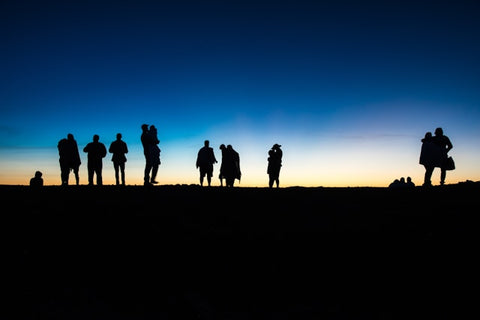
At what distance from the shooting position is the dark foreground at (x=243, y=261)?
6105 millimetres

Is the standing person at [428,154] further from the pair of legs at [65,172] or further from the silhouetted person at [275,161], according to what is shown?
the pair of legs at [65,172]

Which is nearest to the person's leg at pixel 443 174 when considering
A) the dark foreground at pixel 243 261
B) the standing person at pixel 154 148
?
the dark foreground at pixel 243 261

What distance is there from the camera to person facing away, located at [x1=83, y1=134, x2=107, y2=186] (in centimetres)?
1459

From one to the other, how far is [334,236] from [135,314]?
A: 437 centimetres

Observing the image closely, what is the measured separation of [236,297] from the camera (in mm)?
6438

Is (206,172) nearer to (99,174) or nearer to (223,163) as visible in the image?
(223,163)

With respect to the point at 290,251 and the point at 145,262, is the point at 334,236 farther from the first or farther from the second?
the point at 145,262

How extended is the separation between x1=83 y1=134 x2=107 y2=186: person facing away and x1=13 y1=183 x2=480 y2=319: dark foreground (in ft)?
15.9

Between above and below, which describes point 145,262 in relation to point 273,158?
below

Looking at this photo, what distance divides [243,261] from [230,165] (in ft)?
32.9

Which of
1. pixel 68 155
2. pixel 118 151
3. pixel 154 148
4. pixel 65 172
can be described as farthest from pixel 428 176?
pixel 65 172

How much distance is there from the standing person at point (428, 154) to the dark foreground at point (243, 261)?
14.7 feet

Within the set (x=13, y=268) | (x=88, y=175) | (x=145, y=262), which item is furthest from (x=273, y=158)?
(x=13, y=268)

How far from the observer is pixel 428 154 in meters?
13.8
